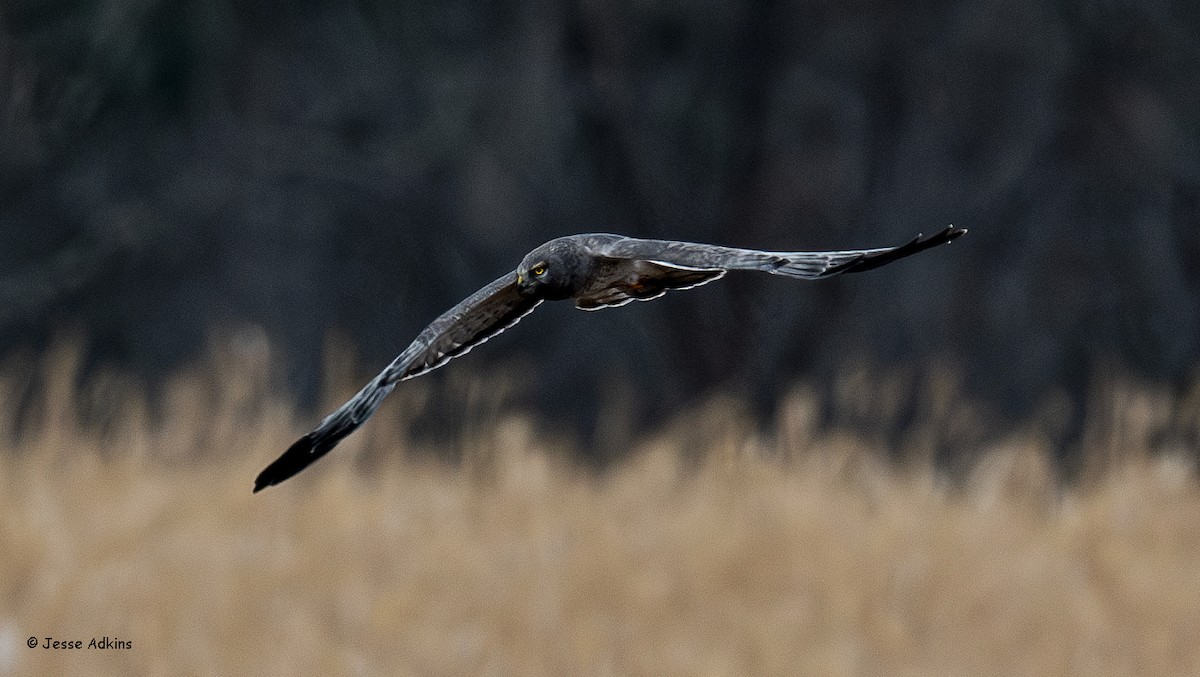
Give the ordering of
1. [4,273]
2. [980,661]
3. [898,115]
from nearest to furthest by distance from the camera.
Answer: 1. [980,661]
2. [898,115]
3. [4,273]

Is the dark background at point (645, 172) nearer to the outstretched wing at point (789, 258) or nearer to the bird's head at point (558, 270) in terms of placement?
the bird's head at point (558, 270)

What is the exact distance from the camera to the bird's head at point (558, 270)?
2.86 m

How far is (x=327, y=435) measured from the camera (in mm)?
2910

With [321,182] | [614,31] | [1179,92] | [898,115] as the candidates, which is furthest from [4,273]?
[1179,92]

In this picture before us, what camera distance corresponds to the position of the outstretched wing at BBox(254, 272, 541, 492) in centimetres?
289

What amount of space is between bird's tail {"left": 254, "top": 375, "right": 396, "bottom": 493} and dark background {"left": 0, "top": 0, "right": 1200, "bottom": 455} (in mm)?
5403

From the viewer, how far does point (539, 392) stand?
1426 centimetres

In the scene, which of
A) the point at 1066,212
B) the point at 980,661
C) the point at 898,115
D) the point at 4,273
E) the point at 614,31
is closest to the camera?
the point at 980,661

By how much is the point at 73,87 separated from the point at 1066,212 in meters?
6.27

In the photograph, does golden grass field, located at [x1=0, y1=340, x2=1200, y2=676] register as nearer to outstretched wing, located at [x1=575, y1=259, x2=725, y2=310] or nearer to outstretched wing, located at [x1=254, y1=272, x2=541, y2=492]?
outstretched wing, located at [x1=254, y1=272, x2=541, y2=492]

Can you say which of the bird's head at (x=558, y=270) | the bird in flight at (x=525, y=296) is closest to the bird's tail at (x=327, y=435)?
the bird in flight at (x=525, y=296)

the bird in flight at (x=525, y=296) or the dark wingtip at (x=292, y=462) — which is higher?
the bird in flight at (x=525, y=296)

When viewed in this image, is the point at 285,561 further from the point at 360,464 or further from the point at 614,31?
the point at 614,31

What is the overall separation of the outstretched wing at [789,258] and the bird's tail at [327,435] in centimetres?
58
